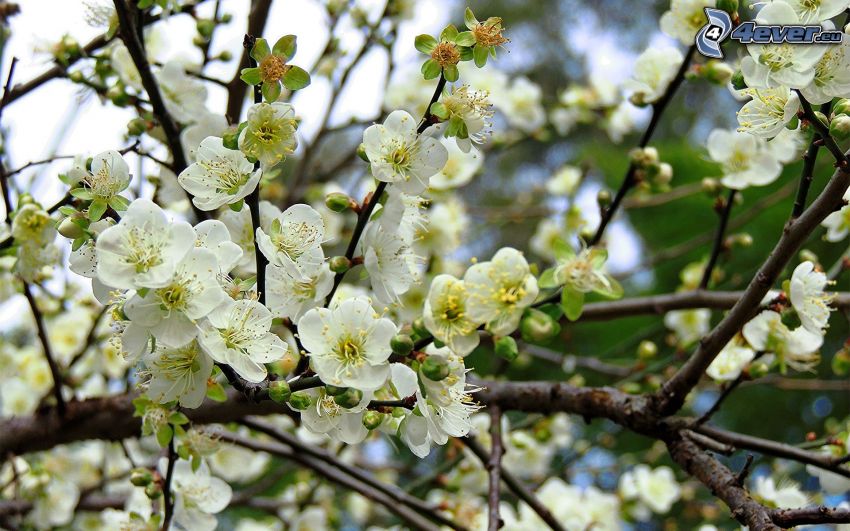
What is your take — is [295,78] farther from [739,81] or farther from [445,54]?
[739,81]

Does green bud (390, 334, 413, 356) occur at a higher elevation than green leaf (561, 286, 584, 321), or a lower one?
lower

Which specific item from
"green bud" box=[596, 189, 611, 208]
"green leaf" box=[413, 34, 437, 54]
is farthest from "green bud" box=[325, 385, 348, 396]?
"green bud" box=[596, 189, 611, 208]

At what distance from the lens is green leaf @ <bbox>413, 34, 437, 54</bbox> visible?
2.62ft

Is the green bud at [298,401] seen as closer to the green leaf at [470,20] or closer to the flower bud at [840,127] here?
the green leaf at [470,20]

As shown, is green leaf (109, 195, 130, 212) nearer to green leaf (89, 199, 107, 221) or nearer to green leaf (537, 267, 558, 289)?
green leaf (89, 199, 107, 221)

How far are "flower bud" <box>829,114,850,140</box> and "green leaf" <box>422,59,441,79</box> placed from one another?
16.1 inches

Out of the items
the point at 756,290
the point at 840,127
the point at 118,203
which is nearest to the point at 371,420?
the point at 118,203

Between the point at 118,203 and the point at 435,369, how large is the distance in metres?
0.36

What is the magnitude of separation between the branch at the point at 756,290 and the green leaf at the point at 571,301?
220mm

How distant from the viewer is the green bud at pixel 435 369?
0.69 meters

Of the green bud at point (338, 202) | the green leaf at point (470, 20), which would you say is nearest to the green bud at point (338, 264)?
the green bud at point (338, 202)

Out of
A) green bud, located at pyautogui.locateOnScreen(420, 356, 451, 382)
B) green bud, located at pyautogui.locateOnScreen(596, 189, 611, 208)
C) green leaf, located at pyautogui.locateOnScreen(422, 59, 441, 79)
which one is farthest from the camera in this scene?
green bud, located at pyautogui.locateOnScreen(596, 189, 611, 208)

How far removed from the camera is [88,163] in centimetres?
82

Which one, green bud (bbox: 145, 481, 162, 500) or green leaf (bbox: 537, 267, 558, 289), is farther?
green bud (bbox: 145, 481, 162, 500)
